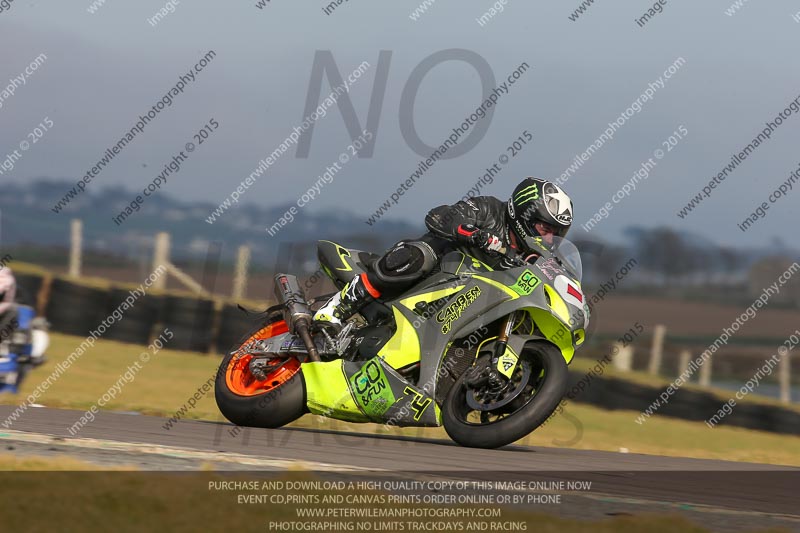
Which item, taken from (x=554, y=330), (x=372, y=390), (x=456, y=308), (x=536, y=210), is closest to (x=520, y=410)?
(x=554, y=330)

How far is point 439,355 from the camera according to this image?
→ 24.3ft

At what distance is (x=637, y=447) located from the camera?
36.8 ft

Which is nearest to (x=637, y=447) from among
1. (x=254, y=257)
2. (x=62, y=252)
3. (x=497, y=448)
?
(x=497, y=448)

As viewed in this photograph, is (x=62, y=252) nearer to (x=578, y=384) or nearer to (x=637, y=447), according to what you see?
(x=578, y=384)

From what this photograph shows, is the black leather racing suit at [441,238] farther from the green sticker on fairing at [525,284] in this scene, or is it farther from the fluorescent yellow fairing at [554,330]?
the fluorescent yellow fairing at [554,330]

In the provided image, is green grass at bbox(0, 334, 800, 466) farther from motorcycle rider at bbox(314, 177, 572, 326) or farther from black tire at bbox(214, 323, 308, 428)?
motorcycle rider at bbox(314, 177, 572, 326)

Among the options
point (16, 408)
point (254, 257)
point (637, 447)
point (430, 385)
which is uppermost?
point (430, 385)

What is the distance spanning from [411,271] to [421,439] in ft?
4.73

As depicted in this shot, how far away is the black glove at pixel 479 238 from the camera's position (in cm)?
725

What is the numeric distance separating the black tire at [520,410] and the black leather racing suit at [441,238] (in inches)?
32.5

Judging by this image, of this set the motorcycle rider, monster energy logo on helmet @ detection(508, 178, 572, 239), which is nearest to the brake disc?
the motorcycle rider

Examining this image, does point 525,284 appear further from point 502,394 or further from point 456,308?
point 502,394

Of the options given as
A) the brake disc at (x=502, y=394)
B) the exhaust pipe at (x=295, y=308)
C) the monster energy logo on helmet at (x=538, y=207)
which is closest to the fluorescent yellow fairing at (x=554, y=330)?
the brake disc at (x=502, y=394)

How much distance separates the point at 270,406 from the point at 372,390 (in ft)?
2.59
